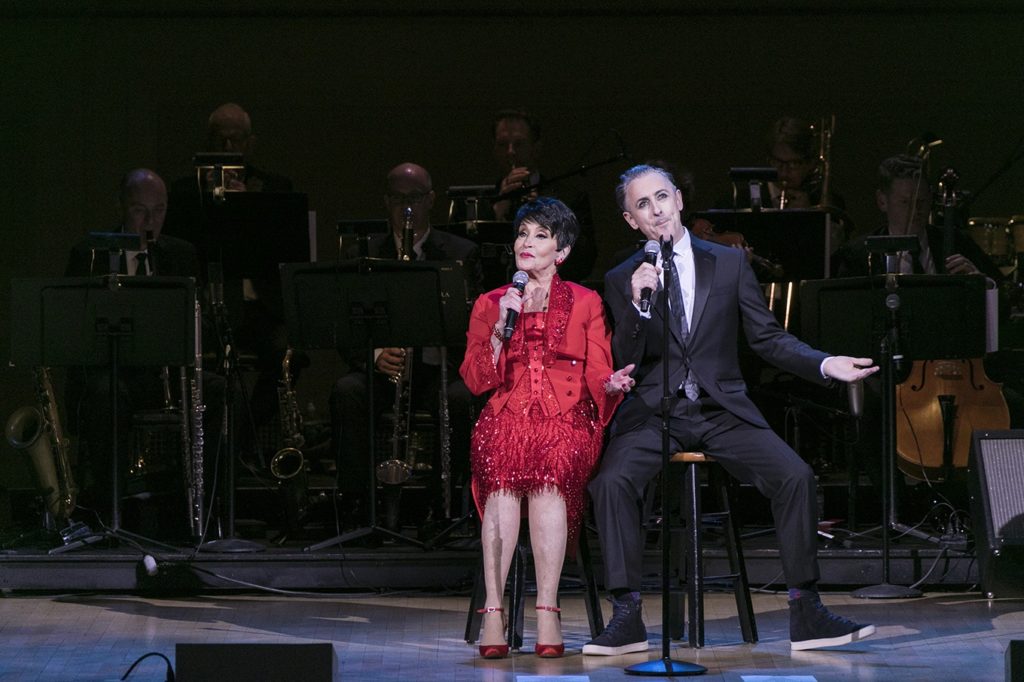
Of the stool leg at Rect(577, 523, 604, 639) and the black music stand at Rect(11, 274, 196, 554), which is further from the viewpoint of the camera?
the black music stand at Rect(11, 274, 196, 554)

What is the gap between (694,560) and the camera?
534cm

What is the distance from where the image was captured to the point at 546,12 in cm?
877

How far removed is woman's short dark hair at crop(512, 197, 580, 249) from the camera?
18.0 feet

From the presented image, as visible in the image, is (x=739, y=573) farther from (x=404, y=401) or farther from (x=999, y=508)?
(x=404, y=401)

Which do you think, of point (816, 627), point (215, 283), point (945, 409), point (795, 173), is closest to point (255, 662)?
point (816, 627)

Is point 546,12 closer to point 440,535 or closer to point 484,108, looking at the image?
point 484,108

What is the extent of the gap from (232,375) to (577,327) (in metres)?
1.80

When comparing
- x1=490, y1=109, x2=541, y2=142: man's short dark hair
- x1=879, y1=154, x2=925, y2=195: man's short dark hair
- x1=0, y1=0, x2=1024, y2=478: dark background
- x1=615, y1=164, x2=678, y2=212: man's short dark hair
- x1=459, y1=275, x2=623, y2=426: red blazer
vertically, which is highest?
x1=0, y1=0, x2=1024, y2=478: dark background

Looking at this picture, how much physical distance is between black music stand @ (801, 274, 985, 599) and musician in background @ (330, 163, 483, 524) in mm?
1510

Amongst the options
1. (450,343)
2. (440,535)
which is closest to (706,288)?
(450,343)

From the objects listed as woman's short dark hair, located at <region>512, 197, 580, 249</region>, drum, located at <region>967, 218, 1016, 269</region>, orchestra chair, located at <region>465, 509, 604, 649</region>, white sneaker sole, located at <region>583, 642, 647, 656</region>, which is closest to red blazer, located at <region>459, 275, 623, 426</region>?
woman's short dark hair, located at <region>512, 197, 580, 249</region>

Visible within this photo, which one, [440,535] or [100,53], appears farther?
[100,53]

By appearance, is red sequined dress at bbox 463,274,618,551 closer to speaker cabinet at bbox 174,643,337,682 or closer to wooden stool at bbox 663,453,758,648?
wooden stool at bbox 663,453,758,648

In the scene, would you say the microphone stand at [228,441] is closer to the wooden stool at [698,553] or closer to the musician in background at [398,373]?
the musician in background at [398,373]
